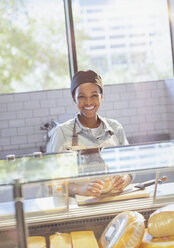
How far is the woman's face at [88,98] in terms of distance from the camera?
2314 mm

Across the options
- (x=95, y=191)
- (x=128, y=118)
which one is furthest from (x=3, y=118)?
(x=95, y=191)

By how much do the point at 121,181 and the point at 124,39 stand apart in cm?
434

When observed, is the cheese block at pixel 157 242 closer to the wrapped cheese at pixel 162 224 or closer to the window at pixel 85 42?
the wrapped cheese at pixel 162 224

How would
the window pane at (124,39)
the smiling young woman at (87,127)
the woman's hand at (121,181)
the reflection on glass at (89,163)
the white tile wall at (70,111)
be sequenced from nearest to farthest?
1. the reflection on glass at (89,163)
2. the woman's hand at (121,181)
3. the smiling young woman at (87,127)
4. the white tile wall at (70,111)
5. the window pane at (124,39)

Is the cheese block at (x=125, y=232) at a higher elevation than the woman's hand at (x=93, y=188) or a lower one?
lower

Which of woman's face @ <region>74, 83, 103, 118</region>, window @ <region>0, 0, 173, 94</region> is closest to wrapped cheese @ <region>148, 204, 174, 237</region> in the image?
woman's face @ <region>74, 83, 103, 118</region>

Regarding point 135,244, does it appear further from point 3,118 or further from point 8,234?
point 3,118

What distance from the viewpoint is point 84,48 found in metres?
5.36

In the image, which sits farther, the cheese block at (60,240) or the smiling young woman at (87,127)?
the smiling young woman at (87,127)

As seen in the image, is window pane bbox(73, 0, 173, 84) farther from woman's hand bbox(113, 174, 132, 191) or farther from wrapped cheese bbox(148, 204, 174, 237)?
wrapped cheese bbox(148, 204, 174, 237)

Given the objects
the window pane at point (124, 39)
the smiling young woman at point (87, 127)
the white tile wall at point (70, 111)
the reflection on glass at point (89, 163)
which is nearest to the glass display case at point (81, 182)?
the reflection on glass at point (89, 163)

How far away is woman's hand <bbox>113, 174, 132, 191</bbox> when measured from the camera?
4.51 feet

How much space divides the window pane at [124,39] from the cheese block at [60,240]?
4.18 m

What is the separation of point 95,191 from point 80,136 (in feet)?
Answer: 2.87
